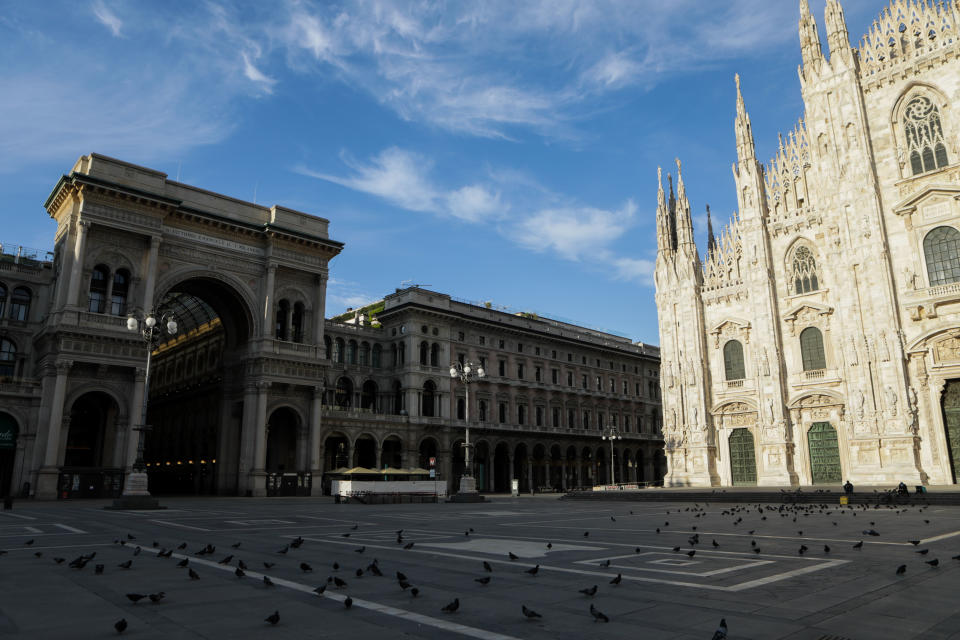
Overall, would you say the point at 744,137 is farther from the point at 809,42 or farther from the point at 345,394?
the point at 345,394

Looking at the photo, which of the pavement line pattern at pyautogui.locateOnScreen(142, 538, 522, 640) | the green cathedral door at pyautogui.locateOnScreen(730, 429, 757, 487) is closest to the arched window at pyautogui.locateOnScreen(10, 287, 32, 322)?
the pavement line pattern at pyautogui.locateOnScreen(142, 538, 522, 640)

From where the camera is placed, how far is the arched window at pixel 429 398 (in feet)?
205

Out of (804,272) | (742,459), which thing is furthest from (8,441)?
(804,272)

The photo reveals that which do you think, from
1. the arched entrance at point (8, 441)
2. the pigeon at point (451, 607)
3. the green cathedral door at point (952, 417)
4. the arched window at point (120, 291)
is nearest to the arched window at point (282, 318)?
the arched window at point (120, 291)

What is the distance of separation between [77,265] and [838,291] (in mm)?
46176

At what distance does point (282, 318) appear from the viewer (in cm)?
5216

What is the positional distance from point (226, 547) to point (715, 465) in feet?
127

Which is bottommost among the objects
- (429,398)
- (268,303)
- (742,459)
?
(742,459)

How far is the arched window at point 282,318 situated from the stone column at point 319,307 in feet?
7.22

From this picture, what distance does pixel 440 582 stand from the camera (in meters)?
7.94

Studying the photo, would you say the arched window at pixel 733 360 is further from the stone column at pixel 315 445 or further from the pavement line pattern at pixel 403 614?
the pavement line pattern at pixel 403 614

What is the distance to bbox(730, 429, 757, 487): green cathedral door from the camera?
42594 mm

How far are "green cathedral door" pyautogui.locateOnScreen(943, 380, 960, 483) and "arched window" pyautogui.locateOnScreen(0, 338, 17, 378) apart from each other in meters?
57.3

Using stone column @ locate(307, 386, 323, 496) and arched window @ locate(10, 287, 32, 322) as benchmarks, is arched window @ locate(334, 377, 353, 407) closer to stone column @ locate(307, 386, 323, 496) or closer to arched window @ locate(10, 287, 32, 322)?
stone column @ locate(307, 386, 323, 496)
